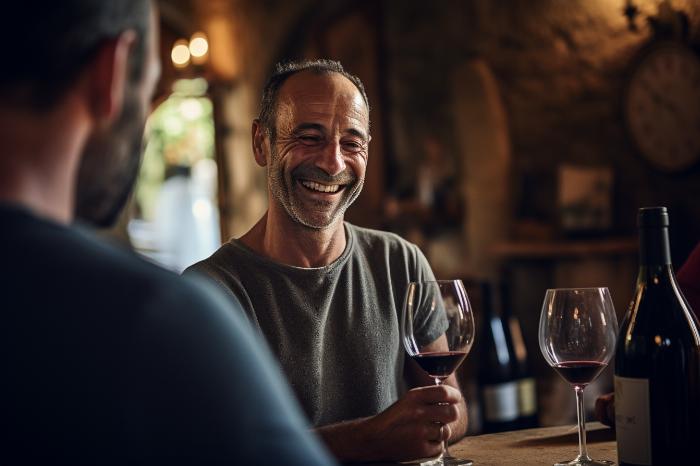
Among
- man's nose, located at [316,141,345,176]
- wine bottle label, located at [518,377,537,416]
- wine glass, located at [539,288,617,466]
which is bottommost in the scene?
wine bottle label, located at [518,377,537,416]

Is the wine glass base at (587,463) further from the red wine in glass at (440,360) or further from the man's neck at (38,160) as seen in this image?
the man's neck at (38,160)

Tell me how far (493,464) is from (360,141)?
0.82 metres

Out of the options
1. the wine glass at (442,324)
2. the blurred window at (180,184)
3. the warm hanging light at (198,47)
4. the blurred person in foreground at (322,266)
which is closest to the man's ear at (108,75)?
the wine glass at (442,324)

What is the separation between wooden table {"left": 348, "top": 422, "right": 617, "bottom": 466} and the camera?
4.22ft

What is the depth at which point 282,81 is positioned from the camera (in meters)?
1.90

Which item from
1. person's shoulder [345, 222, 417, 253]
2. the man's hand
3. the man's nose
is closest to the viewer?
the man's hand

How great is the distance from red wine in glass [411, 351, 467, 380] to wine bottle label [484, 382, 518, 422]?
1.25m

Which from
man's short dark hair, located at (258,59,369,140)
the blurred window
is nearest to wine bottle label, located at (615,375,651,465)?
man's short dark hair, located at (258,59,369,140)

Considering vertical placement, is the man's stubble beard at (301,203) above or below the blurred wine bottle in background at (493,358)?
above

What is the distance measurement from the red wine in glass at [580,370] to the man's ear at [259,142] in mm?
968

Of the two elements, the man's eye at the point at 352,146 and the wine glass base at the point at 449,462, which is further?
the man's eye at the point at 352,146

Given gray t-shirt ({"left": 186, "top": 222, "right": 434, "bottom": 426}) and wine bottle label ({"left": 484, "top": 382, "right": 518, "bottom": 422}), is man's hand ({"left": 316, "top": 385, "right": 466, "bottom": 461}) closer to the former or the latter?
gray t-shirt ({"left": 186, "top": 222, "right": 434, "bottom": 426})

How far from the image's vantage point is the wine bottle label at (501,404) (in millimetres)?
2539

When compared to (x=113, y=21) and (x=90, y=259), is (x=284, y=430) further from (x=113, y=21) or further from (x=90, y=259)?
(x=113, y=21)
